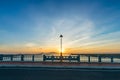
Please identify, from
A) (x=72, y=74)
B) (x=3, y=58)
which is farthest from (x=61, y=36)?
(x=72, y=74)

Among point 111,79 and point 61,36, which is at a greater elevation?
point 61,36

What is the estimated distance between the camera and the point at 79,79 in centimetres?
943

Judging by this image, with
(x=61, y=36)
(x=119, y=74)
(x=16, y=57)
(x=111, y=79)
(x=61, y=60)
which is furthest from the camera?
(x=61, y=36)

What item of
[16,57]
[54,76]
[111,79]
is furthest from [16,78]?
[16,57]

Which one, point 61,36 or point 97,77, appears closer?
point 97,77

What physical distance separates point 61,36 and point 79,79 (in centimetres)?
1520

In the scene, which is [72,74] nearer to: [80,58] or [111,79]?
[111,79]

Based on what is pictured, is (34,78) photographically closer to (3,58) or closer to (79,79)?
(79,79)

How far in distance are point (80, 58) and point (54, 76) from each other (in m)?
11.0

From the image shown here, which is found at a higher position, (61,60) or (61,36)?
(61,36)

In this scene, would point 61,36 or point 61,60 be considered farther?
point 61,36

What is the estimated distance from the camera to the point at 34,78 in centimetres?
949

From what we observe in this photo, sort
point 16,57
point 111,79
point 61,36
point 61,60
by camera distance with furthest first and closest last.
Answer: point 61,36
point 16,57
point 61,60
point 111,79

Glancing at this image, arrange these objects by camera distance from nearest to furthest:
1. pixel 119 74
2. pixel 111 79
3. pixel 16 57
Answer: pixel 111 79 < pixel 119 74 < pixel 16 57
